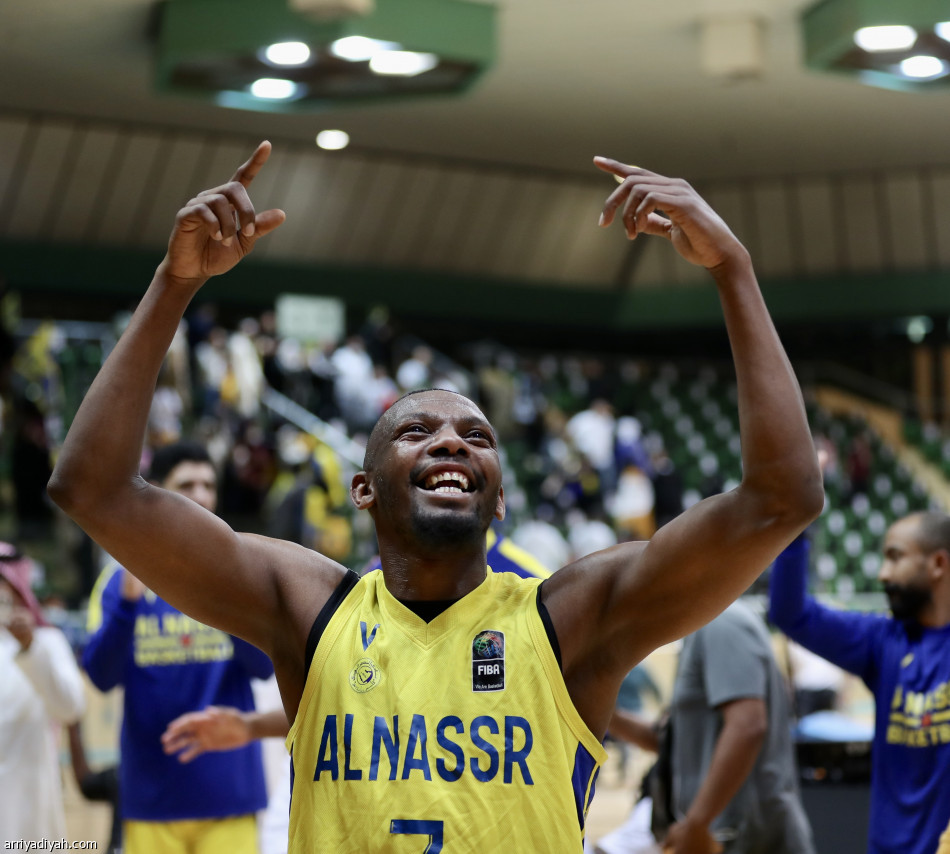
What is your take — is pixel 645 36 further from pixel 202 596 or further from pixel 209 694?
pixel 202 596

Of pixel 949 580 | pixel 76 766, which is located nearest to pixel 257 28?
pixel 76 766

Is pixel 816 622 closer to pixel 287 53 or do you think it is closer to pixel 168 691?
pixel 168 691

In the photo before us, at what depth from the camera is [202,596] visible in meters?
2.26

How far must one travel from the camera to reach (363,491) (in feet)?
8.11

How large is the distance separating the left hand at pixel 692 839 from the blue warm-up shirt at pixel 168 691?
128 centimetres

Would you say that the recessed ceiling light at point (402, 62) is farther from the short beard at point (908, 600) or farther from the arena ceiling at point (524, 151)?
the short beard at point (908, 600)

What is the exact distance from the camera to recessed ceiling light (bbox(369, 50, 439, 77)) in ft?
37.3

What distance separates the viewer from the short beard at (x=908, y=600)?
3.58 metres

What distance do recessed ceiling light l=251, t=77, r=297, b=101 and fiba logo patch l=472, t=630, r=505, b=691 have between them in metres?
10.1

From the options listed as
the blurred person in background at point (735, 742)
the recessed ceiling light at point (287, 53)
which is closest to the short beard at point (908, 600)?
the blurred person in background at point (735, 742)

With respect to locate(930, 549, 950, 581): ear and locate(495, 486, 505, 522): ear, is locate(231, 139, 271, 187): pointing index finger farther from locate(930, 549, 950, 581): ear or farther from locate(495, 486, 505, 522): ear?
locate(930, 549, 950, 581): ear

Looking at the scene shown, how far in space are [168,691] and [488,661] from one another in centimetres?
206

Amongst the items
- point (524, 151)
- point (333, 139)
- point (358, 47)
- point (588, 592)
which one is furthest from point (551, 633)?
point (524, 151)

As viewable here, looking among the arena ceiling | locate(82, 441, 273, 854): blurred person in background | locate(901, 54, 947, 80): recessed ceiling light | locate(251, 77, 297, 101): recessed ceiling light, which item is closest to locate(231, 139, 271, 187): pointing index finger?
locate(82, 441, 273, 854): blurred person in background
